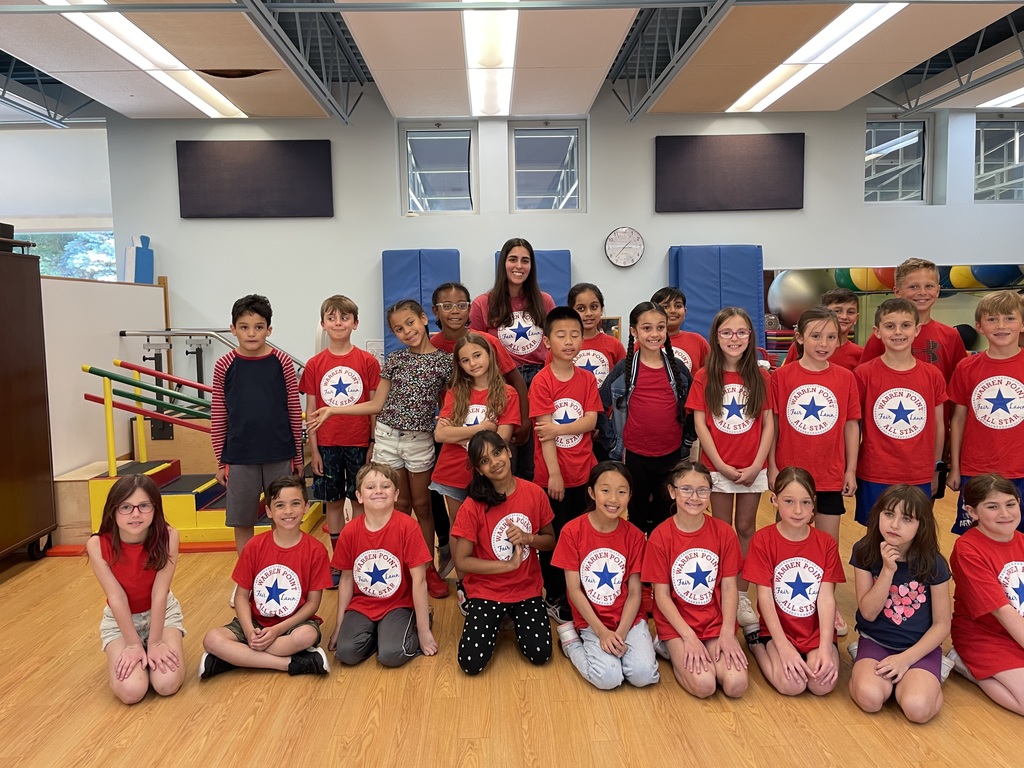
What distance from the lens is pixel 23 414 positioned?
3.72m

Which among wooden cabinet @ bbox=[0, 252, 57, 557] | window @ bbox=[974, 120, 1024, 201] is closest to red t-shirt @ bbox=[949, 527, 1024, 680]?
wooden cabinet @ bbox=[0, 252, 57, 557]

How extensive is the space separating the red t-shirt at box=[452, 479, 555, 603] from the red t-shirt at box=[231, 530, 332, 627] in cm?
56

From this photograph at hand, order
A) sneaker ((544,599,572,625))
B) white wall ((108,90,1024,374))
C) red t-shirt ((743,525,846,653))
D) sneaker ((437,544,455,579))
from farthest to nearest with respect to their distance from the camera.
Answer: white wall ((108,90,1024,374)), sneaker ((437,544,455,579)), sneaker ((544,599,572,625)), red t-shirt ((743,525,846,653))

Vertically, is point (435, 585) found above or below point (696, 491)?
below

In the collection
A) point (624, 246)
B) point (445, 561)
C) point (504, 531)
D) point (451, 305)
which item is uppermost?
point (624, 246)

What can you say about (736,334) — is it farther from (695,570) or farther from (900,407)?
(695,570)

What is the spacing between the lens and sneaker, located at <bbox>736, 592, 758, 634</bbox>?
106 inches

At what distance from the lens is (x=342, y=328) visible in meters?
3.18

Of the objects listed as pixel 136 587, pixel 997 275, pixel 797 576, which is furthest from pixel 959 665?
pixel 997 275

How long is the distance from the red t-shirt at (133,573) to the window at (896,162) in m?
7.75

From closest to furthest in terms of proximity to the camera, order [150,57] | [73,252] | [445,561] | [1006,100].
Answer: [445,561] < [150,57] < [1006,100] < [73,252]

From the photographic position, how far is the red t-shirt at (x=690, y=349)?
11.0 ft

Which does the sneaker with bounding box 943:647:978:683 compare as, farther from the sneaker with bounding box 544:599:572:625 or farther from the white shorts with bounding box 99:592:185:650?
the white shorts with bounding box 99:592:185:650

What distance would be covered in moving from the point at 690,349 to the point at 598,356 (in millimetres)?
469
